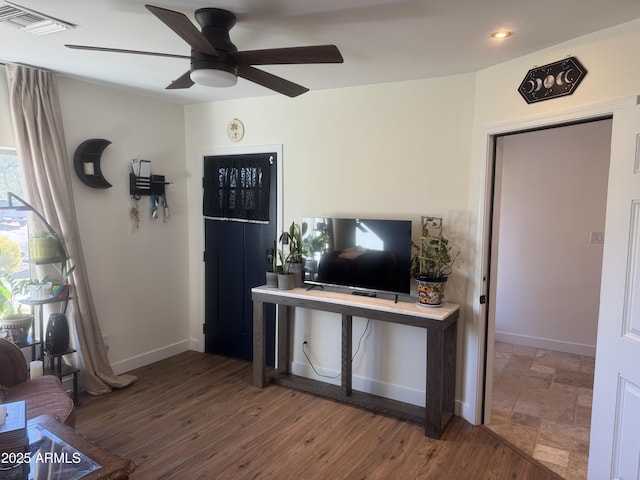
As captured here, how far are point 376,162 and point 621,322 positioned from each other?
1967 mm

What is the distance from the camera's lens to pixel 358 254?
3.30 metres

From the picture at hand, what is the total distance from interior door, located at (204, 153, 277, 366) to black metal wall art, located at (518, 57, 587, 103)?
2.13 meters

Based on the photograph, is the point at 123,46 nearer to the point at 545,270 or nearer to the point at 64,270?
the point at 64,270

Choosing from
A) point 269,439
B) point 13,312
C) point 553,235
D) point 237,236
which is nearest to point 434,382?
point 269,439

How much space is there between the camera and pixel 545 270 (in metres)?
4.59

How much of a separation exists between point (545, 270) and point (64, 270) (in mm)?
4538

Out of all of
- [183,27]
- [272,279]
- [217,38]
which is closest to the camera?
[183,27]

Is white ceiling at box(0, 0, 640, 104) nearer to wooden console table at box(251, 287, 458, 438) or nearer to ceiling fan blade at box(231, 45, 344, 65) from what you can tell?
ceiling fan blade at box(231, 45, 344, 65)


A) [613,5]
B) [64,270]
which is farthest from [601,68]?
[64,270]

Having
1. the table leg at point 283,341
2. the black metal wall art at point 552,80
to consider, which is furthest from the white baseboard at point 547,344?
the black metal wall art at point 552,80

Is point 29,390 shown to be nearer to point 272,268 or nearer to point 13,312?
point 13,312

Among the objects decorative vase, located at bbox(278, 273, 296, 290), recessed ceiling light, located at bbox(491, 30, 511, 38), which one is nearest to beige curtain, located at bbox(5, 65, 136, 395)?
decorative vase, located at bbox(278, 273, 296, 290)

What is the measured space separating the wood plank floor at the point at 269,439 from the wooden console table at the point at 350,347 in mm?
84

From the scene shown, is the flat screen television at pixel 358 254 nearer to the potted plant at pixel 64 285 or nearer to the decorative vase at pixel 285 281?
the decorative vase at pixel 285 281
